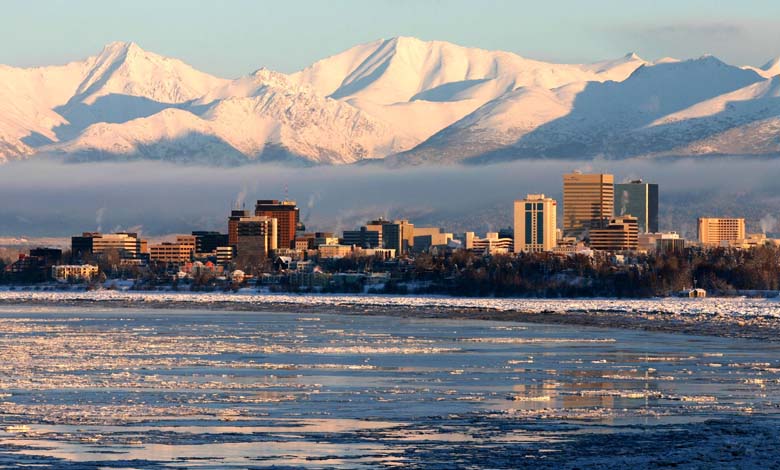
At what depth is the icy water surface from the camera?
142 ft

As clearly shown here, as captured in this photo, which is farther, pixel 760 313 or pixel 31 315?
pixel 31 315

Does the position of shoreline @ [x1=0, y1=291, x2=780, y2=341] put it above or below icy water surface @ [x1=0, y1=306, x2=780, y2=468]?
above

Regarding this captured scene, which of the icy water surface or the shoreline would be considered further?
the shoreline

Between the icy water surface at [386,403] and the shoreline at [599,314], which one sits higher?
the shoreline at [599,314]

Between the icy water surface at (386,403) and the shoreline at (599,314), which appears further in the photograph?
the shoreline at (599,314)

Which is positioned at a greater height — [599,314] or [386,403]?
[599,314]

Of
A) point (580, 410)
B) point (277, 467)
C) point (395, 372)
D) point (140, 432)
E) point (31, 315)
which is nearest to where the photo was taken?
point (277, 467)

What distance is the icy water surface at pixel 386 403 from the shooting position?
142 feet

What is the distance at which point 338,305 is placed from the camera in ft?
611

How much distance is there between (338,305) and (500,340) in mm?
89010

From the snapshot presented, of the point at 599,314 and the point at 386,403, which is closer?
the point at 386,403

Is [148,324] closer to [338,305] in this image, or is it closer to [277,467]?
[338,305]

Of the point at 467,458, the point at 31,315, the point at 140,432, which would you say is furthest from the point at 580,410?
the point at 31,315

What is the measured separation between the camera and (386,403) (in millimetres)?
55656
